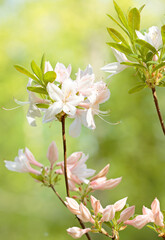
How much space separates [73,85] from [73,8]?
7.95 m

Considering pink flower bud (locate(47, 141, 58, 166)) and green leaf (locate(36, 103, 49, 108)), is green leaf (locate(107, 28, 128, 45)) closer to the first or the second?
green leaf (locate(36, 103, 49, 108))

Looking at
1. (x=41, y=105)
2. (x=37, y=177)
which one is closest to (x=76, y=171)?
(x=37, y=177)

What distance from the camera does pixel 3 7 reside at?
857 cm

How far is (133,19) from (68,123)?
7333 millimetres

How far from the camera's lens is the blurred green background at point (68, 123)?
24.4 ft

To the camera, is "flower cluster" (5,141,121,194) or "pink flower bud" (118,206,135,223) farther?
"flower cluster" (5,141,121,194)

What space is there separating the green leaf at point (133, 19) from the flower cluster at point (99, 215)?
0.42 metres

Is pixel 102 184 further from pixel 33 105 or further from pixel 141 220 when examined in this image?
pixel 33 105

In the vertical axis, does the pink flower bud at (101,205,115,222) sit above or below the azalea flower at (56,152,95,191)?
below

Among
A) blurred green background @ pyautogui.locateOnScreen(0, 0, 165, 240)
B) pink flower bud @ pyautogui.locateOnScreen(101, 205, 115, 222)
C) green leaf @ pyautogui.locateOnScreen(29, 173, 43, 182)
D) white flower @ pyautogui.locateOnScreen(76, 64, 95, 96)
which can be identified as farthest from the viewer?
blurred green background @ pyautogui.locateOnScreen(0, 0, 165, 240)

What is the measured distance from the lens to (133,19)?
875 millimetres

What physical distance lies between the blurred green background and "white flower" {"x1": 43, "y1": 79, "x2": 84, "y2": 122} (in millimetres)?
6454

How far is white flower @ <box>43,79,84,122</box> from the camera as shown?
2.84ft

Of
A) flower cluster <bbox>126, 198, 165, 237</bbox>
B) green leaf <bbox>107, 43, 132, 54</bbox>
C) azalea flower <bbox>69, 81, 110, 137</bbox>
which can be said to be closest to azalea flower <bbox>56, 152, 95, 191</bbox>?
azalea flower <bbox>69, 81, 110, 137</bbox>
